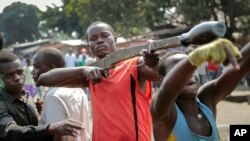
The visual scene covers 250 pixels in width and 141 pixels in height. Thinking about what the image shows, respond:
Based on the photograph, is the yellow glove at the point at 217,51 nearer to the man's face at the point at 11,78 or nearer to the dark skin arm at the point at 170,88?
the dark skin arm at the point at 170,88

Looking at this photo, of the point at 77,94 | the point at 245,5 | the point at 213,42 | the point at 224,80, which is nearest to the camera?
the point at 213,42

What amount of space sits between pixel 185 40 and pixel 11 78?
1597 millimetres

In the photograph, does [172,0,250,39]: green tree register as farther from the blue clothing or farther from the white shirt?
the blue clothing

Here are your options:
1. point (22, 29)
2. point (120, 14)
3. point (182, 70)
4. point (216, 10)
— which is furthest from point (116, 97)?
point (22, 29)

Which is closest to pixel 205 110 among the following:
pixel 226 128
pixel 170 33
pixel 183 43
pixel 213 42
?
pixel 183 43

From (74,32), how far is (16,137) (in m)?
54.3

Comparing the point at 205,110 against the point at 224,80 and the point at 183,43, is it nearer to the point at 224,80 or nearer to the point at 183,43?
the point at 224,80

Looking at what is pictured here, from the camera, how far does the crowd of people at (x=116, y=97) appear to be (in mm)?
2656

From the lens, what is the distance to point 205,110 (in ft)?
9.32

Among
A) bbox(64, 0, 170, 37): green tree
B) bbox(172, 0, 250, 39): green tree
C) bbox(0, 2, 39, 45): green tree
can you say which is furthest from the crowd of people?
bbox(0, 2, 39, 45): green tree

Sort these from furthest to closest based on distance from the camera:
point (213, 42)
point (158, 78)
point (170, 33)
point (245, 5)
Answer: point (170, 33) → point (245, 5) → point (158, 78) → point (213, 42)

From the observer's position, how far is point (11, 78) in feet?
11.7

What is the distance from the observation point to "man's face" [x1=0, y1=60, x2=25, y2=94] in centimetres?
356

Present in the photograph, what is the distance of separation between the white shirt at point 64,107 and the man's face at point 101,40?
0.33 meters
